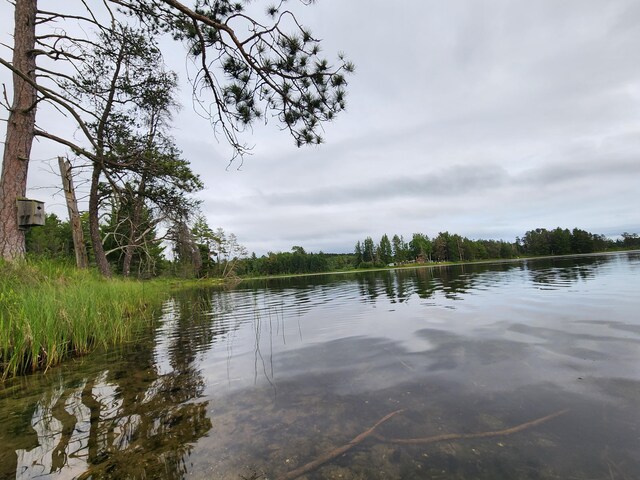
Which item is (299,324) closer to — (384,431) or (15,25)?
(384,431)

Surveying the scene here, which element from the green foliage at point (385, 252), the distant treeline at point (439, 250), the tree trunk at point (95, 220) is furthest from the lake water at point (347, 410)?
the green foliage at point (385, 252)

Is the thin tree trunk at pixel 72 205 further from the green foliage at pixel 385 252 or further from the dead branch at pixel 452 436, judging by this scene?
the green foliage at pixel 385 252

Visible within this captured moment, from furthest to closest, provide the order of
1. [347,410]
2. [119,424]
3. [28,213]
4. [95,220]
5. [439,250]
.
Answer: [439,250], [95,220], [28,213], [347,410], [119,424]

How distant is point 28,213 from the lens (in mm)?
7637

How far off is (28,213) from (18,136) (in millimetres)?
2070

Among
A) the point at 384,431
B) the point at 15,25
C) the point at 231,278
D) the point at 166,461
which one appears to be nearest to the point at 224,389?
the point at 166,461

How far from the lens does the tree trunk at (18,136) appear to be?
24.6 ft

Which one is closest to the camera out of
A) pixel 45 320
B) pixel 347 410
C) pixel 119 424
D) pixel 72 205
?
pixel 119 424

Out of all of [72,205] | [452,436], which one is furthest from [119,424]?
[72,205]

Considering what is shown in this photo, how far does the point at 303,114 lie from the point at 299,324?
5.89 m

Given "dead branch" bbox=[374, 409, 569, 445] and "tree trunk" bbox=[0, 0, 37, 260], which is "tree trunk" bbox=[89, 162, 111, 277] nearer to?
"tree trunk" bbox=[0, 0, 37, 260]

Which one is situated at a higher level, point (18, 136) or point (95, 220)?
point (18, 136)

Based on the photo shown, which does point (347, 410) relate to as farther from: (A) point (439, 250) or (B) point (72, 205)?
(A) point (439, 250)

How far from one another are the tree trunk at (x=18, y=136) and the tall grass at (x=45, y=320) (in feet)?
3.52
